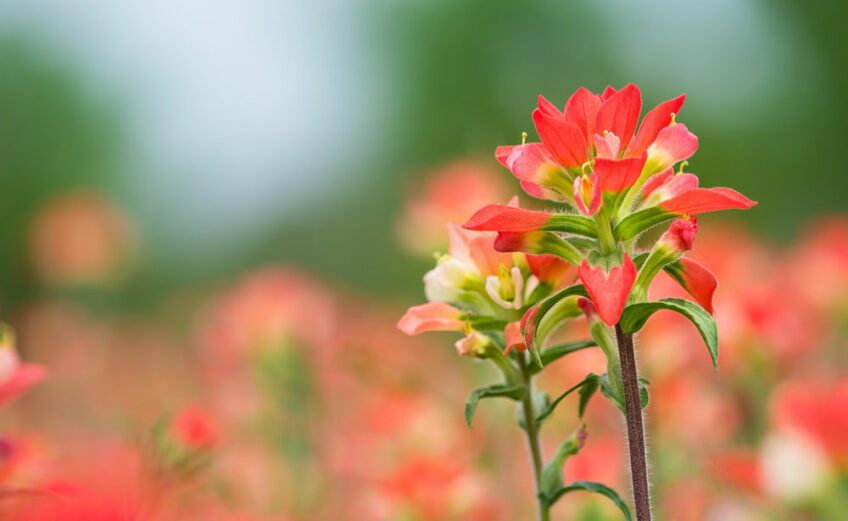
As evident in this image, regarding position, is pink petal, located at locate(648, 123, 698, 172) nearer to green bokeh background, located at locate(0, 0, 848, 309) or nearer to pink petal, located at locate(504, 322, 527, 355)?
pink petal, located at locate(504, 322, 527, 355)

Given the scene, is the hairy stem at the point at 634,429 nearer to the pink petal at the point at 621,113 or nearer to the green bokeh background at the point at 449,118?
the pink petal at the point at 621,113

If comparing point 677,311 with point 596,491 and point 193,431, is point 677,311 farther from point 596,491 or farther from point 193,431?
point 193,431

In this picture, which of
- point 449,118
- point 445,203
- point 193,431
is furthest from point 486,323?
point 449,118

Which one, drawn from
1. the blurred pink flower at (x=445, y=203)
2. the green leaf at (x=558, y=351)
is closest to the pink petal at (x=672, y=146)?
the green leaf at (x=558, y=351)

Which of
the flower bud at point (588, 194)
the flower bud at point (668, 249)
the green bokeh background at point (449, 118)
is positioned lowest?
the flower bud at point (668, 249)

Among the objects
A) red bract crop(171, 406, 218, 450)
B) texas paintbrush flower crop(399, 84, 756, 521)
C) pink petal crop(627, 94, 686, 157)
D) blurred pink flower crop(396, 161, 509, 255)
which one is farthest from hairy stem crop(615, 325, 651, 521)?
blurred pink flower crop(396, 161, 509, 255)

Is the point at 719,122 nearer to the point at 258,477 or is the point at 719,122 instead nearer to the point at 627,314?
the point at 258,477
